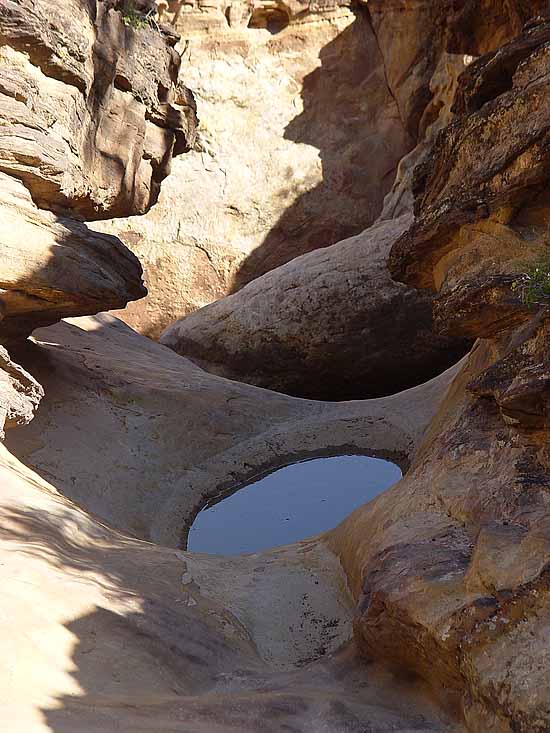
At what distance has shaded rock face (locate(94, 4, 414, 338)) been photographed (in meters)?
17.0

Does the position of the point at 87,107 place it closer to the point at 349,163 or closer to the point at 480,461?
the point at 480,461

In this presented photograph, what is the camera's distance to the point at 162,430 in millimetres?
8875

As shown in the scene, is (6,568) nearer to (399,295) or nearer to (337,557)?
(337,557)

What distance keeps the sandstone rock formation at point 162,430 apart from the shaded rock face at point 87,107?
7.02 ft

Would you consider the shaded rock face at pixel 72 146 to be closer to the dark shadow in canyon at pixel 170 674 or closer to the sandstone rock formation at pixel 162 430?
the sandstone rock formation at pixel 162 430

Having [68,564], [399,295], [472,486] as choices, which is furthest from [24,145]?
[399,295]

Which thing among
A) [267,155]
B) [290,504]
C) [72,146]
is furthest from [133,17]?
[267,155]

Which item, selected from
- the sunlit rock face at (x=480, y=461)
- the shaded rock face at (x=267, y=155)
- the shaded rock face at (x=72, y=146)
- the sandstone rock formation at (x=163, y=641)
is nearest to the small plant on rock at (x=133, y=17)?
the shaded rock face at (x=72, y=146)

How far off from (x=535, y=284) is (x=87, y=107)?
214 inches

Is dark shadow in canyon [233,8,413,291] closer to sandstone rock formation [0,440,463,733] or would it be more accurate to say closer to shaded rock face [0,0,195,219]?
shaded rock face [0,0,195,219]

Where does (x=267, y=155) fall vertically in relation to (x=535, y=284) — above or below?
above

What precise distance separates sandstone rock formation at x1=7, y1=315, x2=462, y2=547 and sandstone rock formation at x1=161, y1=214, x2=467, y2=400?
119 cm

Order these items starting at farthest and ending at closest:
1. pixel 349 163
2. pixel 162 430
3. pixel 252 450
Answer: pixel 349 163 → pixel 252 450 → pixel 162 430

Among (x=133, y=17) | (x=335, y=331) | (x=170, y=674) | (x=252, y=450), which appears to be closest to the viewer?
(x=170, y=674)
